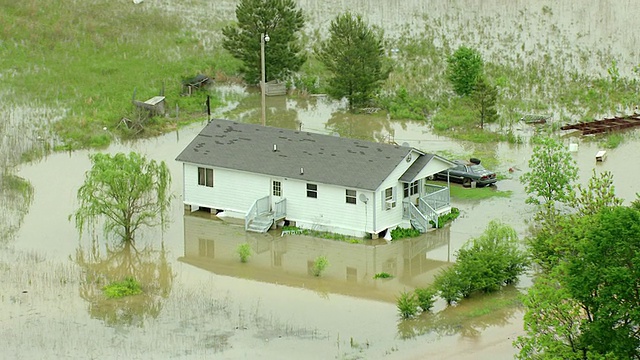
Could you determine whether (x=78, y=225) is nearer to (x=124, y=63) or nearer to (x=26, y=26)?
(x=124, y=63)

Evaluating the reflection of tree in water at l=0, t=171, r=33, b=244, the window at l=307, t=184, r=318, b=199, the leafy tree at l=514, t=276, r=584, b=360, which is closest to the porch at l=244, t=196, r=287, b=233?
the window at l=307, t=184, r=318, b=199

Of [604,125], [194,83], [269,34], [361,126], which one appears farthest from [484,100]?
[194,83]

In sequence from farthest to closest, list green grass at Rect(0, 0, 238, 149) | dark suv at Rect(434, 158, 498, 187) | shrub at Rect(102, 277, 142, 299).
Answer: green grass at Rect(0, 0, 238, 149) → dark suv at Rect(434, 158, 498, 187) → shrub at Rect(102, 277, 142, 299)

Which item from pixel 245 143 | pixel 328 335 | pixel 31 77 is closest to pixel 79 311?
pixel 328 335

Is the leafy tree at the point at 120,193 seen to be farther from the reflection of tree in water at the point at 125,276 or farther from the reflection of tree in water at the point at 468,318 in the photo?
the reflection of tree in water at the point at 468,318

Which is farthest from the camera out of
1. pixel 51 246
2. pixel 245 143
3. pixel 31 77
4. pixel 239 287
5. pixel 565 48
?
pixel 565 48

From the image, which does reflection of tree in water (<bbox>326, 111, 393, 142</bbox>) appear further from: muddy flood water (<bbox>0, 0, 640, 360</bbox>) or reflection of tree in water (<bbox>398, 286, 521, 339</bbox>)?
reflection of tree in water (<bbox>398, 286, 521, 339</bbox>)

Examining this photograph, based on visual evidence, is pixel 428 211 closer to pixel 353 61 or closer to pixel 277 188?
pixel 277 188
